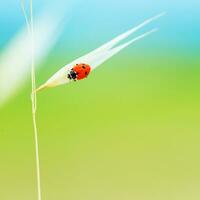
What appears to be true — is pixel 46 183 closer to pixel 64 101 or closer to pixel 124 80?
pixel 64 101

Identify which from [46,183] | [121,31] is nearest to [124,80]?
[121,31]

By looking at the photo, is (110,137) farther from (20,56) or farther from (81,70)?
(20,56)

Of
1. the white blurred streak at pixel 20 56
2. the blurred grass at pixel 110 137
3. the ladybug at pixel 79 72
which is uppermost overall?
the white blurred streak at pixel 20 56

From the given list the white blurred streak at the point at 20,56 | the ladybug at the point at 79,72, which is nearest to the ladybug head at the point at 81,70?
the ladybug at the point at 79,72

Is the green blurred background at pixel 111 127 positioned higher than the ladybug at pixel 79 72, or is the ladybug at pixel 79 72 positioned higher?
the ladybug at pixel 79 72

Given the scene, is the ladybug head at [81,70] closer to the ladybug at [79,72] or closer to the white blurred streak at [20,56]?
the ladybug at [79,72]

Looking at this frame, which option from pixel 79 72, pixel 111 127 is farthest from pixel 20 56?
pixel 111 127
